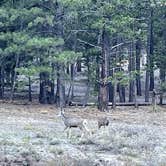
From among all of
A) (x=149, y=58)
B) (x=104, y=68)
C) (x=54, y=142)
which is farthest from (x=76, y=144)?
(x=149, y=58)

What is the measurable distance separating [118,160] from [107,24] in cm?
1617

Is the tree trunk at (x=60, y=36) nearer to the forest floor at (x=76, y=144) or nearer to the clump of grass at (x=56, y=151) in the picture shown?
the forest floor at (x=76, y=144)

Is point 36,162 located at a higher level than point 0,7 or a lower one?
lower

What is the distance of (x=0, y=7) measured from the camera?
32406 millimetres

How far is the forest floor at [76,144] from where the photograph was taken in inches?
617

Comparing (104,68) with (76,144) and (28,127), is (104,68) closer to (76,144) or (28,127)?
(28,127)

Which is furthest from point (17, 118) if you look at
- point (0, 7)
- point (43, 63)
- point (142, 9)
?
point (142, 9)

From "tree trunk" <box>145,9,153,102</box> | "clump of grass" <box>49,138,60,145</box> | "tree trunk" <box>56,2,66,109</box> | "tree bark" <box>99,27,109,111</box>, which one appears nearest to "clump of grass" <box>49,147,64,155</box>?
"clump of grass" <box>49,138,60,145</box>

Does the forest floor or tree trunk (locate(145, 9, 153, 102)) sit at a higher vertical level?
tree trunk (locate(145, 9, 153, 102))

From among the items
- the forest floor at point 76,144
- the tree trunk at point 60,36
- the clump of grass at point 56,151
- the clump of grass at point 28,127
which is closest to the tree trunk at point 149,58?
the tree trunk at point 60,36

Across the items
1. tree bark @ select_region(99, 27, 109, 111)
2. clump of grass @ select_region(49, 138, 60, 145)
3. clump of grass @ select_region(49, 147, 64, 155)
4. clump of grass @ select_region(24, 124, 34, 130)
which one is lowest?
clump of grass @ select_region(24, 124, 34, 130)

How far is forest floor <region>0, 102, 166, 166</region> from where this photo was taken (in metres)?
15.7

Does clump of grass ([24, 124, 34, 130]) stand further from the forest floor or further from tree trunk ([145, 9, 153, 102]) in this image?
tree trunk ([145, 9, 153, 102])

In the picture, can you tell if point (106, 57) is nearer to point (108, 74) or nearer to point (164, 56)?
point (108, 74)
